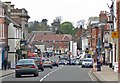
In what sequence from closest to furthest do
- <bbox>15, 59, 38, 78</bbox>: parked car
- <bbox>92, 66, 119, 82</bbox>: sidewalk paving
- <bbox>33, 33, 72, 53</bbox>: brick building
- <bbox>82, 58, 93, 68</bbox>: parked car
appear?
1. <bbox>92, 66, 119, 82</bbox>: sidewalk paving
2. <bbox>15, 59, 38, 78</bbox>: parked car
3. <bbox>82, 58, 93, 68</bbox>: parked car
4. <bbox>33, 33, 72, 53</bbox>: brick building

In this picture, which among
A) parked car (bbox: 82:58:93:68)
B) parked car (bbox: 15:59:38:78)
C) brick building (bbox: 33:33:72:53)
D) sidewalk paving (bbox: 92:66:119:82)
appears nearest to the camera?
sidewalk paving (bbox: 92:66:119:82)

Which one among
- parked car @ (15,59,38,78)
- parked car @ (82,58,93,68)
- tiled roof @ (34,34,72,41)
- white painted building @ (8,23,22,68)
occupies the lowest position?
parked car @ (82,58,93,68)

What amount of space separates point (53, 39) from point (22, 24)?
97.1 meters

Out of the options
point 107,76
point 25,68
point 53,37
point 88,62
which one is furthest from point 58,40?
point 25,68

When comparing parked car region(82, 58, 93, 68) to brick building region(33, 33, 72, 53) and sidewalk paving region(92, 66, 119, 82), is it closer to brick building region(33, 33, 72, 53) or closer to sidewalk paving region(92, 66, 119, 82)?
sidewalk paving region(92, 66, 119, 82)

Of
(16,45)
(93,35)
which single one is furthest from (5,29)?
(93,35)

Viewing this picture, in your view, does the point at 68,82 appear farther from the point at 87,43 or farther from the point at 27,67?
the point at 87,43

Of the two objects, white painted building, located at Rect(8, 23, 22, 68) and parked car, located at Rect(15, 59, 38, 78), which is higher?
white painted building, located at Rect(8, 23, 22, 68)

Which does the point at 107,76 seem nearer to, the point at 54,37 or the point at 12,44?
the point at 12,44

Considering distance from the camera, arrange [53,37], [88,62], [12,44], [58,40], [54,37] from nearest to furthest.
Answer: [12,44] < [88,62] < [58,40] < [54,37] < [53,37]

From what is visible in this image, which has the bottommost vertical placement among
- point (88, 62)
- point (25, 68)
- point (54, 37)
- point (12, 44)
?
point (88, 62)

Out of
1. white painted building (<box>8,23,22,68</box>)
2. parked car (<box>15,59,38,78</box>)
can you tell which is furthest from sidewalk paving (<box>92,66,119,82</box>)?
white painted building (<box>8,23,22,68</box>)

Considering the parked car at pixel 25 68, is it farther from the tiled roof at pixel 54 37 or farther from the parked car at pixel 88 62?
the tiled roof at pixel 54 37

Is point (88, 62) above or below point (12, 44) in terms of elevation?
below
